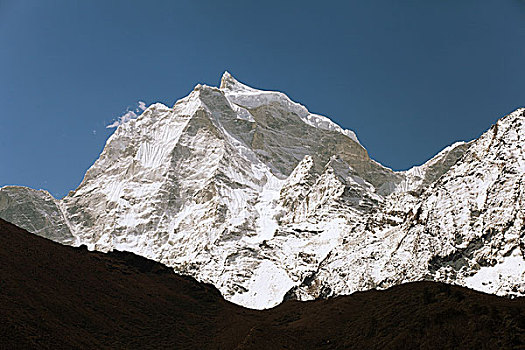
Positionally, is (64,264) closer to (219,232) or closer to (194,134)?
(219,232)

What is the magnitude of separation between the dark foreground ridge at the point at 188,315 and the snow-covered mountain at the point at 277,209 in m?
31.7

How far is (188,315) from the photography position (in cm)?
4706

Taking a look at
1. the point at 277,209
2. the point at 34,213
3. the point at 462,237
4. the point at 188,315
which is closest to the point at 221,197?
the point at 277,209

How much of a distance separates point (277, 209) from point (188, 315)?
100m

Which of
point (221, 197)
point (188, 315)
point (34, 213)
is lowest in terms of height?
point (188, 315)

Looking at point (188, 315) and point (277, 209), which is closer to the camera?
point (188, 315)

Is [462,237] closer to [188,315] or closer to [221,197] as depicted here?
[188,315]

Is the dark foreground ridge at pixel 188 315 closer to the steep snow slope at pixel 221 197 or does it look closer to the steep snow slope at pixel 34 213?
the steep snow slope at pixel 221 197

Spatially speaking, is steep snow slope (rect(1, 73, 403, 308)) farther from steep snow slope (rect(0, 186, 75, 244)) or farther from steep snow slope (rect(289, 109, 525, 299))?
steep snow slope (rect(289, 109, 525, 299))

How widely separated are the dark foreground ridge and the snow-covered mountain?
31711mm

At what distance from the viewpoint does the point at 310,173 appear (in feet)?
510

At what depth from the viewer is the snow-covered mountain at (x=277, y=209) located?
76625 millimetres

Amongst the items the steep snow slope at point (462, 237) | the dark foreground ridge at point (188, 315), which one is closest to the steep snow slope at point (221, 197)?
the steep snow slope at point (462, 237)

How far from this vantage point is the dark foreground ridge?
104 feet
